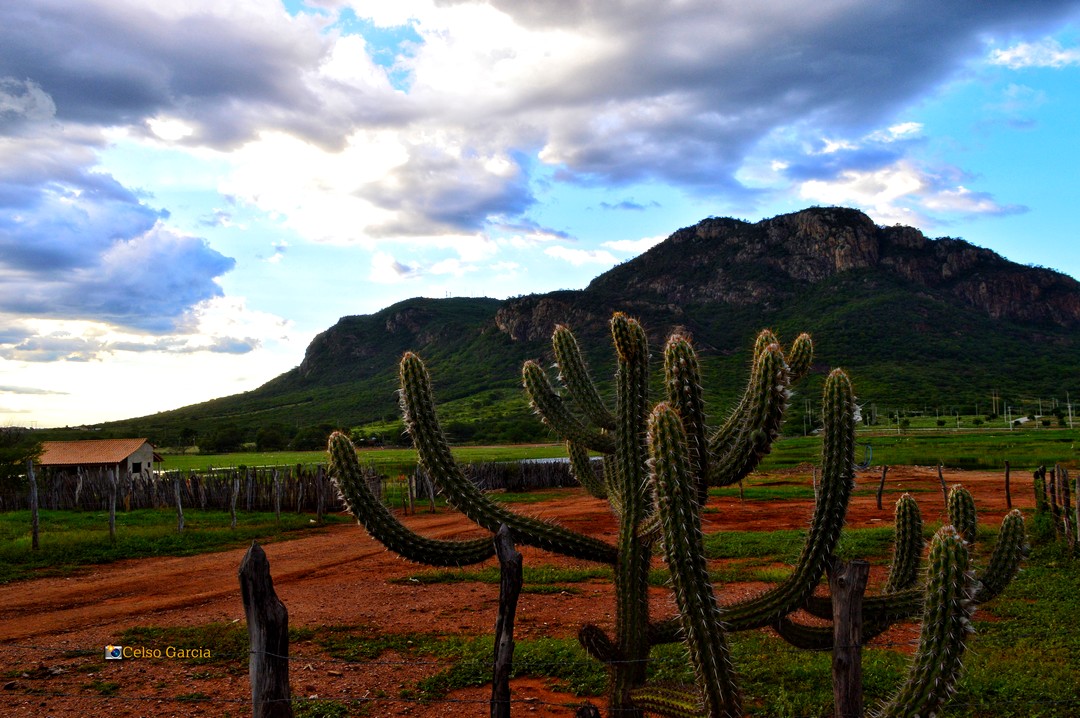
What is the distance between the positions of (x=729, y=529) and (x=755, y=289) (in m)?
112

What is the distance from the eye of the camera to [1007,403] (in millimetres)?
76312

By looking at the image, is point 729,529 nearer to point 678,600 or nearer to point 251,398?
point 678,600

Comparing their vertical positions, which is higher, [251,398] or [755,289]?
[755,289]

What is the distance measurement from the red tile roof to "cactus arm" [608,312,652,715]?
38152 millimetres

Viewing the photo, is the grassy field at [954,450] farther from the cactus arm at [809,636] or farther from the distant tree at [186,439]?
the distant tree at [186,439]

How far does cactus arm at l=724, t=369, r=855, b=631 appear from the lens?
4.61 m

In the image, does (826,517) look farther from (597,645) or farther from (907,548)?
(597,645)

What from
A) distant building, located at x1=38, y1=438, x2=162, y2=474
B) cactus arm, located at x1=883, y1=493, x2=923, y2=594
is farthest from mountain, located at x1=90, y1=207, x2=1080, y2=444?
cactus arm, located at x1=883, y1=493, x2=923, y2=594

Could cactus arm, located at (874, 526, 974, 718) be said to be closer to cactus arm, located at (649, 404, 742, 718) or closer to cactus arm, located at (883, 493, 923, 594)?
cactus arm, located at (649, 404, 742, 718)

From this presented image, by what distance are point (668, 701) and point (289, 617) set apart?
29.2 feet

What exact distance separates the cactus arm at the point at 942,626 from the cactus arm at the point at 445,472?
77.2 inches

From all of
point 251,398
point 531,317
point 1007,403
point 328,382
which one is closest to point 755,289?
point 531,317

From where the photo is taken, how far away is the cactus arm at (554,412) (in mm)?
5594

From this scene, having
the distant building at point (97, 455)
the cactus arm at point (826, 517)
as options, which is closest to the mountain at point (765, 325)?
the distant building at point (97, 455)
